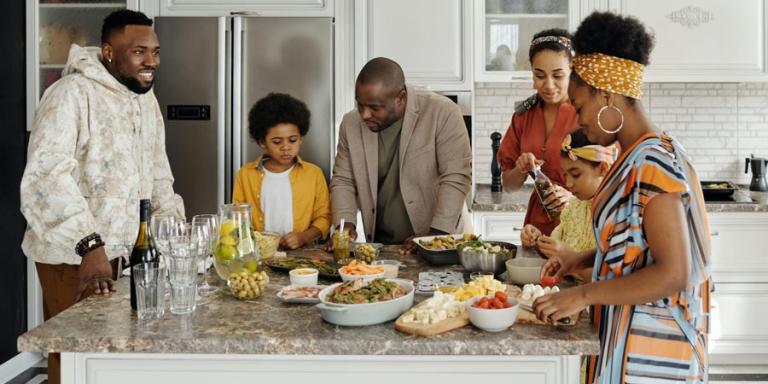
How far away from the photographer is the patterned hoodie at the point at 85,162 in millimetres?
2211

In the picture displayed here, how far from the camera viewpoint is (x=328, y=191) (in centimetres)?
325

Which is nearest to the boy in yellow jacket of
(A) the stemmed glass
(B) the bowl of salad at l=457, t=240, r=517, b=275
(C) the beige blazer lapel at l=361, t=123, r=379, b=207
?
(C) the beige blazer lapel at l=361, t=123, r=379, b=207

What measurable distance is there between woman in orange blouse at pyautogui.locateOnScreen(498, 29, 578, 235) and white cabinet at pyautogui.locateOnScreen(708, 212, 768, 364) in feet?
4.80

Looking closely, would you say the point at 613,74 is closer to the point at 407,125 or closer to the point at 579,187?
the point at 579,187

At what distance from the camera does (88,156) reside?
2438mm

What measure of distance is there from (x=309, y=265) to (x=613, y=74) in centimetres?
107

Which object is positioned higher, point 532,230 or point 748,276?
point 532,230

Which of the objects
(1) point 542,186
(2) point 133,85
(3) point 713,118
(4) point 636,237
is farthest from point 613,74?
(3) point 713,118

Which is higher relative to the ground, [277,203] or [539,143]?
[539,143]

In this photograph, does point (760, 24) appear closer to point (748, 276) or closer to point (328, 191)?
point (748, 276)

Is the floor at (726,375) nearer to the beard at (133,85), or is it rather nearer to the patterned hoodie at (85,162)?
the patterned hoodie at (85,162)

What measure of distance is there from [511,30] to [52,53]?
2683mm

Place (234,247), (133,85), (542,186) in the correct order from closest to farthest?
(234,247)
(133,85)
(542,186)

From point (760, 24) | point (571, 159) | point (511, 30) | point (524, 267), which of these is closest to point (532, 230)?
point (571, 159)
